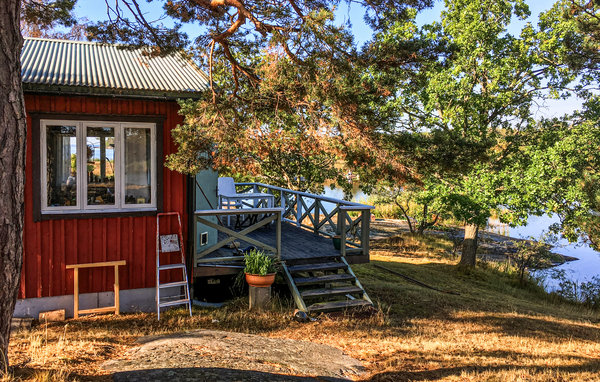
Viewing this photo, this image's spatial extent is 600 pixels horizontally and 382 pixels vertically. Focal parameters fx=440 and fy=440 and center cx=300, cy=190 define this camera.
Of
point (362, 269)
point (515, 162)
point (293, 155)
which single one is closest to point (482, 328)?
point (362, 269)

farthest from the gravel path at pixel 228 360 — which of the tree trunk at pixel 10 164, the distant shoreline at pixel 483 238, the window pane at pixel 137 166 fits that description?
the distant shoreline at pixel 483 238

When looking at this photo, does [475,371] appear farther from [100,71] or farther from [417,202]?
[417,202]

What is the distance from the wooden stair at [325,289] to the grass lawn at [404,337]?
273mm

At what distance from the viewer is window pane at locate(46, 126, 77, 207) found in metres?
6.20

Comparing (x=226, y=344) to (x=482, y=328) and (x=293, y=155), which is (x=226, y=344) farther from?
(x=293, y=155)

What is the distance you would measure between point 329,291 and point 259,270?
1225 millimetres

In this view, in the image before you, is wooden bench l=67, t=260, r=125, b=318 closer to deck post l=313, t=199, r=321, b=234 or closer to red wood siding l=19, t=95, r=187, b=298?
red wood siding l=19, t=95, r=187, b=298

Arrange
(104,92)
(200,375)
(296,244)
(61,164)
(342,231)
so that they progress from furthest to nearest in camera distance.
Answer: (296,244) → (342,231) → (61,164) → (104,92) → (200,375)

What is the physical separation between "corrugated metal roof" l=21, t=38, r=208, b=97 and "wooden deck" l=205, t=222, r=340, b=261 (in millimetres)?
2818

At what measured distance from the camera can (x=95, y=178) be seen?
640cm

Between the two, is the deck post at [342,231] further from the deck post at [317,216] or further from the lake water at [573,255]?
the lake water at [573,255]

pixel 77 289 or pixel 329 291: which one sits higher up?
pixel 77 289

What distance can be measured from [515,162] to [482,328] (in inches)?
263

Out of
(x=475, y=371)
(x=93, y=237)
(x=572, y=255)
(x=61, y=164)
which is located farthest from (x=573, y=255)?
(x=61, y=164)
